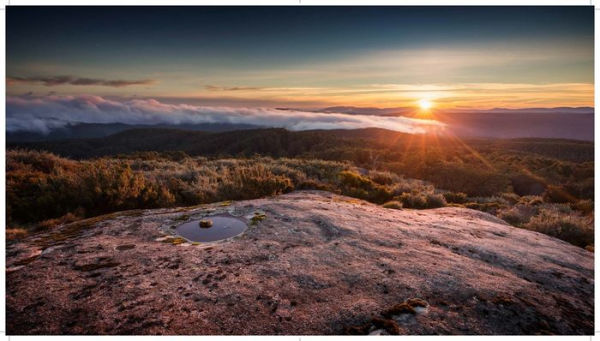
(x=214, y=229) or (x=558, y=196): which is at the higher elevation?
(x=214, y=229)

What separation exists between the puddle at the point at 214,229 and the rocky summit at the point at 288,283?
134 mm

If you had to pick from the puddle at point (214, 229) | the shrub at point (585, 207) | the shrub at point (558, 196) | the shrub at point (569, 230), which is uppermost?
the puddle at point (214, 229)

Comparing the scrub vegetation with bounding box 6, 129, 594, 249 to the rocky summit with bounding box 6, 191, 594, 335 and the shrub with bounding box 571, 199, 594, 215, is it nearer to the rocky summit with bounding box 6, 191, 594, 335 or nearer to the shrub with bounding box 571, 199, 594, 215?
the shrub with bounding box 571, 199, 594, 215

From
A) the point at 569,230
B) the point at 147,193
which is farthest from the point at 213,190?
the point at 569,230

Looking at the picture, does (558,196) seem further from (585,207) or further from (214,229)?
(214,229)

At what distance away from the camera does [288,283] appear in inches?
124

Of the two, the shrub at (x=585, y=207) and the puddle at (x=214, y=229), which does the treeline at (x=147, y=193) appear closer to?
the shrub at (x=585, y=207)

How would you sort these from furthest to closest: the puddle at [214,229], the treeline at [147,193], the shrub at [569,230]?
the shrub at [569,230] → the treeline at [147,193] → the puddle at [214,229]

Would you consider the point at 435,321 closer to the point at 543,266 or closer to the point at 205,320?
the point at 205,320

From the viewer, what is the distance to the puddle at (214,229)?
430 cm

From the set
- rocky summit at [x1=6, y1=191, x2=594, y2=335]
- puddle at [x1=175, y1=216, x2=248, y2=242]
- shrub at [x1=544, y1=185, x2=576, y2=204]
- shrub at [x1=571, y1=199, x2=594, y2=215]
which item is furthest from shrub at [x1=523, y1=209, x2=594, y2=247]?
shrub at [x1=544, y1=185, x2=576, y2=204]

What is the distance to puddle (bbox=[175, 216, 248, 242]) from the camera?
4.30m

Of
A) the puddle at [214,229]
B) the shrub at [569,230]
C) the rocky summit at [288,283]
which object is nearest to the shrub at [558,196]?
the shrub at [569,230]

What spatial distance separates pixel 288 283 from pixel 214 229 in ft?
6.03
